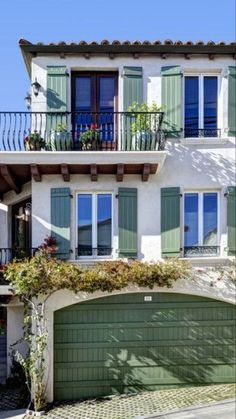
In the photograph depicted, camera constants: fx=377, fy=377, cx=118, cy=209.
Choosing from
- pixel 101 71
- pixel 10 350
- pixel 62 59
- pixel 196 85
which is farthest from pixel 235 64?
pixel 10 350

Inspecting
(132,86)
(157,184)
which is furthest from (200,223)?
(132,86)

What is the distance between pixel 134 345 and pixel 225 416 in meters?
2.96

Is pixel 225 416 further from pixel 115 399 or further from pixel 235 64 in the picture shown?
pixel 235 64

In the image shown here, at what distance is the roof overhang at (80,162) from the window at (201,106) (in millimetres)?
1726

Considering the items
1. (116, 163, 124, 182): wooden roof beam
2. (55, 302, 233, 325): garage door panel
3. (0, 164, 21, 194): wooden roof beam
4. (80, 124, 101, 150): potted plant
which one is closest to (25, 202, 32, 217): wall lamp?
(0, 164, 21, 194): wooden roof beam

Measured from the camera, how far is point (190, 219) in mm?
11188

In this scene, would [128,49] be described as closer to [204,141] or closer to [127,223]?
[204,141]

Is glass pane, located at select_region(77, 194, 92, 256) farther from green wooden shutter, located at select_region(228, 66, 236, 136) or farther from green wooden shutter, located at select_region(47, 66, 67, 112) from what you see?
green wooden shutter, located at select_region(228, 66, 236, 136)

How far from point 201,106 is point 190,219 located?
3.43 meters

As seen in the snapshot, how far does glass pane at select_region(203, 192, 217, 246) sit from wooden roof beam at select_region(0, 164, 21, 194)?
5.73 meters

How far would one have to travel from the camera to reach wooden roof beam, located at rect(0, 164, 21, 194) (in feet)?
34.4

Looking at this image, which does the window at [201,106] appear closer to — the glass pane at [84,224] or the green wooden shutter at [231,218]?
the green wooden shutter at [231,218]

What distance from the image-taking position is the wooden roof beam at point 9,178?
10.5 metres

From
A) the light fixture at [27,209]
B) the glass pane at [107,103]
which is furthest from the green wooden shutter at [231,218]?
the light fixture at [27,209]
